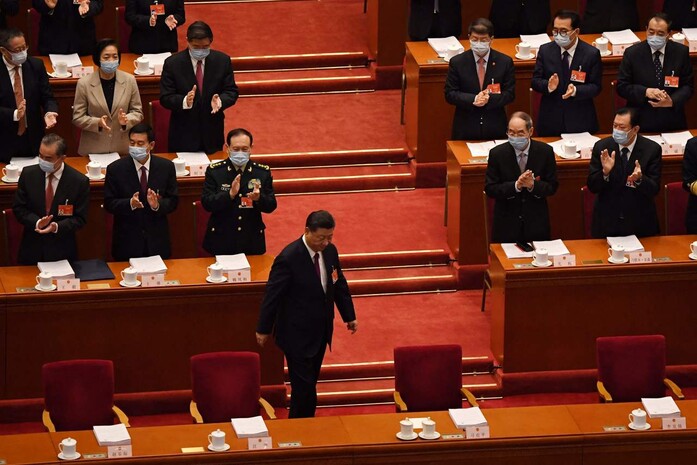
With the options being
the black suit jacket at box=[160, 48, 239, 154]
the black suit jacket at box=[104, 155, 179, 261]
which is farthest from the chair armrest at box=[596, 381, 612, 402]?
the black suit jacket at box=[160, 48, 239, 154]

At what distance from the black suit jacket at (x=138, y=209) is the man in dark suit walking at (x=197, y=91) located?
88 centimetres

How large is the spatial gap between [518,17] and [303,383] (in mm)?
4024

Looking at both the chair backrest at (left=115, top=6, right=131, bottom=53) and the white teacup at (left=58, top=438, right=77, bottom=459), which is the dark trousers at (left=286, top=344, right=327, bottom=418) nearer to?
the white teacup at (left=58, top=438, right=77, bottom=459)

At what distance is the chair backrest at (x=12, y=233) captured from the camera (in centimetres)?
995

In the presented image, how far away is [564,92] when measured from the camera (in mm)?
11164

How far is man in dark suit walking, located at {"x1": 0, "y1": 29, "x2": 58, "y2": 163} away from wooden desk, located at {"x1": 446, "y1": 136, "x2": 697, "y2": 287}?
8.27ft

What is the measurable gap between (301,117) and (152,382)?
3332 mm

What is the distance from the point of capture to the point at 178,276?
387 inches

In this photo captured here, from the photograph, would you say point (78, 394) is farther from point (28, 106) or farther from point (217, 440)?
point (28, 106)

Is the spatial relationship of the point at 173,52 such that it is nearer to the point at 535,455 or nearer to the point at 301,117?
the point at 301,117

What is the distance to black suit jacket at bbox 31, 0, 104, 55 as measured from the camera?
11.6 metres

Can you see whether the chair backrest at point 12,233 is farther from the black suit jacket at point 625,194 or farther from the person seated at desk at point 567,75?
the person seated at desk at point 567,75

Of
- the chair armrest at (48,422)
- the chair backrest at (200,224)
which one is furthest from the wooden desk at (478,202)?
the chair armrest at (48,422)

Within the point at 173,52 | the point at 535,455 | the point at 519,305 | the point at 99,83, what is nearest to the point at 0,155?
the point at 99,83
